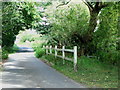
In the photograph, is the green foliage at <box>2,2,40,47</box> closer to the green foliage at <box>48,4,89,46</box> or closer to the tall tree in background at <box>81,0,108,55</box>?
the green foliage at <box>48,4,89,46</box>

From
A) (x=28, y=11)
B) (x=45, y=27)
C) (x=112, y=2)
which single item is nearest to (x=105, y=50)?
(x=112, y=2)

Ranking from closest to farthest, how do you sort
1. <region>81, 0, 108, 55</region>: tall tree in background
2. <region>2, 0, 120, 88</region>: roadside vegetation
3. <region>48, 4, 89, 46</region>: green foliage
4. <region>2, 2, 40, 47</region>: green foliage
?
<region>2, 0, 120, 88</region>: roadside vegetation, <region>2, 2, 40, 47</region>: green foliage, <region>81, 0, 108, 55</region>: tall tree in background, <region>48, 4, 89, 46</region>: green foliage

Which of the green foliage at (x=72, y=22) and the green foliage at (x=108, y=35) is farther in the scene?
the green foliage at (x=72, y=22)

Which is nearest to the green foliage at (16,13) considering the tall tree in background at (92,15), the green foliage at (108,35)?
the tall tree in background at (92,15)

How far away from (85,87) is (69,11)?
9.67 metres

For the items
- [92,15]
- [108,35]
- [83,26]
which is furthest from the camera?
[83,26]

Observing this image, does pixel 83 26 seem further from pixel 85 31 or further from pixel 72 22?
pixel 72 22

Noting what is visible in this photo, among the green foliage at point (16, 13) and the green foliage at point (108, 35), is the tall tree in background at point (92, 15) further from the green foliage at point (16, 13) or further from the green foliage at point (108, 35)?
the green foliage at point (16, 13)

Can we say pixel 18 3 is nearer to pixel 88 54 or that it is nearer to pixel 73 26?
pixel 73 26

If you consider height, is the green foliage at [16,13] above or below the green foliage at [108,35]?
above

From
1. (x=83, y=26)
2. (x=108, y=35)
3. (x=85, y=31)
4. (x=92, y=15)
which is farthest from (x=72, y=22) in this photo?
(x=108, y=35)

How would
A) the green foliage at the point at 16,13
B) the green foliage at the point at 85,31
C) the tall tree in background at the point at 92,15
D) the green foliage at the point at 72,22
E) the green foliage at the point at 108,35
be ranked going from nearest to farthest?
the green foliage at the point at 108,35
the green foliage at the point at 85,31
the green foliage at the point at 16,13
the tall tree in background at the point at 92,15
the green foliage at the point at 72,22

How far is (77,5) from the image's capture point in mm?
16422

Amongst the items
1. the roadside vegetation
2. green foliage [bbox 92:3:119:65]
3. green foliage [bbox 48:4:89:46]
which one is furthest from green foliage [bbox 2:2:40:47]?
green foliage [bbox 92:3:119:65]
